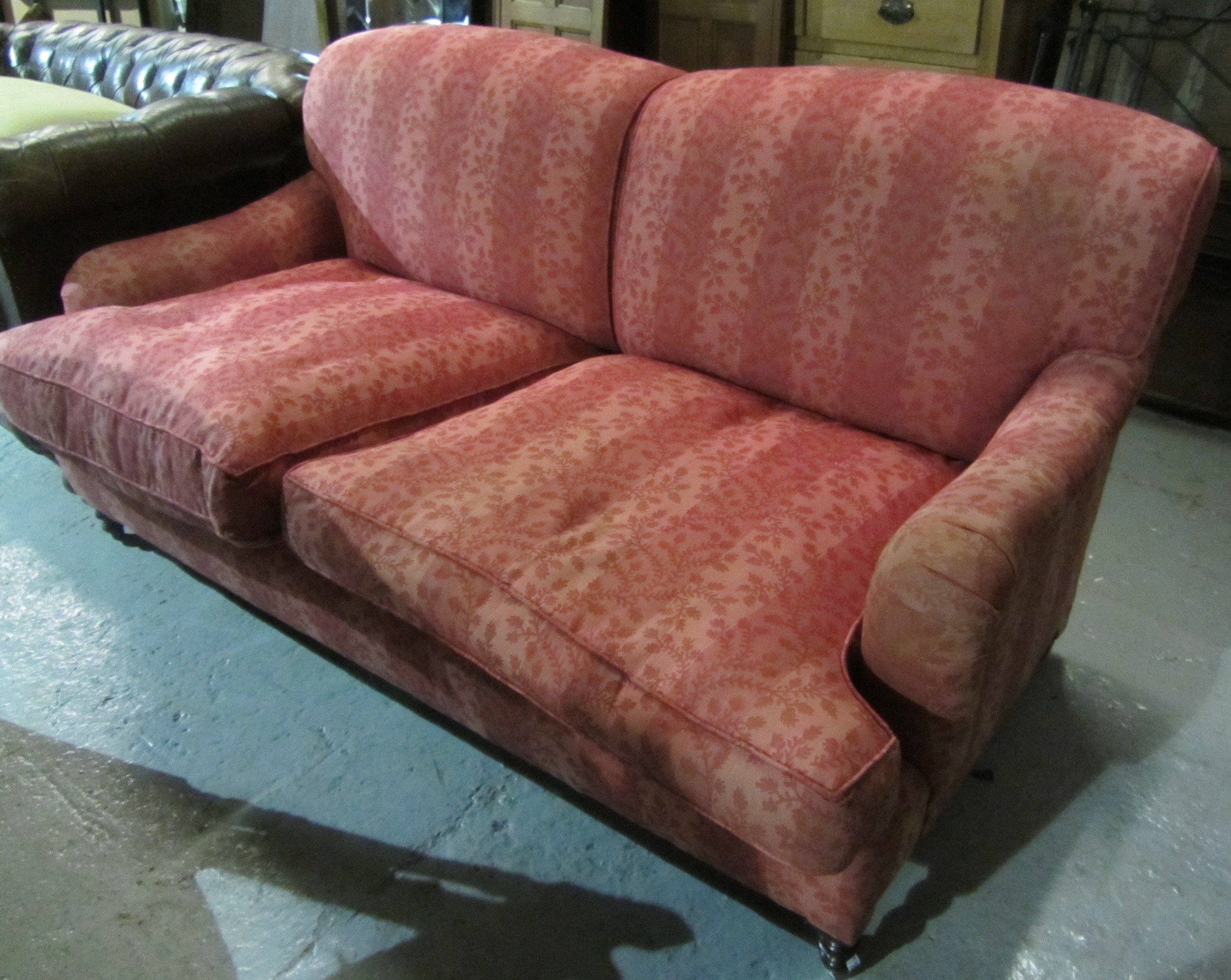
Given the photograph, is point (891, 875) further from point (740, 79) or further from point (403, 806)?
point (740, 79)

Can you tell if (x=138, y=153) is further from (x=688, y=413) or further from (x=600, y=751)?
(x=600, y=751)

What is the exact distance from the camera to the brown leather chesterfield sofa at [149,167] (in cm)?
175

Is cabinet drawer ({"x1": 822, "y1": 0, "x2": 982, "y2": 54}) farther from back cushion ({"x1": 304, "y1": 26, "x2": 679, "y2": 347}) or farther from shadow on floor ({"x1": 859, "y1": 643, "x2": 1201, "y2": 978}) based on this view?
shadow on floor ({"x1": 859, "y1": 643, "x2": 1201, "y2": 978})

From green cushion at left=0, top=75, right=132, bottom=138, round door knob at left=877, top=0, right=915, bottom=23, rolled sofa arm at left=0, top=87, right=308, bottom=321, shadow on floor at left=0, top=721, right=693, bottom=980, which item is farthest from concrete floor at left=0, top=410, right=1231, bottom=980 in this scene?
round door knob at left=877, top=0, right=915, bottom=23

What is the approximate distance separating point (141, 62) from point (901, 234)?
2.30 metres

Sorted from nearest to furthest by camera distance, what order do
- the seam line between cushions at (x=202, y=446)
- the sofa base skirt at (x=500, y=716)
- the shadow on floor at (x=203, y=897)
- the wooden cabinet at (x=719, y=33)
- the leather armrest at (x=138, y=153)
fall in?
the sofa base skirt at (x=500, y=716) < the shadow on floor at (x=203, y=897) < the seam line between cushions at (x=202, y=446) < the leather armrest at (x=138, y=153) < the wooden cabinet at (x=719, y=33)

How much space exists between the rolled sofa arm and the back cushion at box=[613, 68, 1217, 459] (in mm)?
932

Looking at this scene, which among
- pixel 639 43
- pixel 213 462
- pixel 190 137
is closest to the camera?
pixel 213 462

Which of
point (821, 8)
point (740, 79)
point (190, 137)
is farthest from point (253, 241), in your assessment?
point (821, 8)

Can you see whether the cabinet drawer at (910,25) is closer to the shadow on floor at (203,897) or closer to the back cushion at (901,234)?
the back cushion at (901,234)

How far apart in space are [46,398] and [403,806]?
0.86 meters

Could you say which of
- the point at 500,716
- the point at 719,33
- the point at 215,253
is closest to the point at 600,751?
the point at 500,716

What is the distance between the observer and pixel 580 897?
3.95ft

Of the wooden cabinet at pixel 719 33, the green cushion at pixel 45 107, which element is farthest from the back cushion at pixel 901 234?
the green cushion at pixel 45 107
